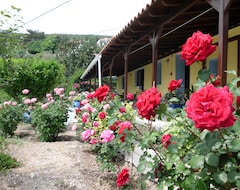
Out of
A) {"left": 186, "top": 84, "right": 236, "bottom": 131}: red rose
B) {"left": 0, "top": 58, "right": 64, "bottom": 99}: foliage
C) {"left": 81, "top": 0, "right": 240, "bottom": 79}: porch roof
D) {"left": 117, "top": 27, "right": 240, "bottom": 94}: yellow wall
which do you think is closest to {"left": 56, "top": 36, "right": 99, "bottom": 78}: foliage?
{"left": 117, "top": 27, "right": 240, "bottom": 94}: yellow wall

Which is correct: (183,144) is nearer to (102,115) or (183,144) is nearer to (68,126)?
(102,115)

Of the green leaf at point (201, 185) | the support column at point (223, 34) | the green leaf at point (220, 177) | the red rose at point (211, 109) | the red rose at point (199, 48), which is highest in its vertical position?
the support column at point (223, 34)

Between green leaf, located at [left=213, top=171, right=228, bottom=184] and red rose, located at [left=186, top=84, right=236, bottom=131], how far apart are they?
0.34m

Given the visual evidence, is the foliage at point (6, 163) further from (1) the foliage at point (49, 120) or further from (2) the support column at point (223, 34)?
(2) the support column at point (223, 34)

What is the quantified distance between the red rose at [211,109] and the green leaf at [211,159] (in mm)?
281

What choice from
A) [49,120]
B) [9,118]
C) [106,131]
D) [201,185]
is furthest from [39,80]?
[201,185]

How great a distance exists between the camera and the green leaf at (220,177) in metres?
1.42

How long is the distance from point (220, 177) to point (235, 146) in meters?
0.16

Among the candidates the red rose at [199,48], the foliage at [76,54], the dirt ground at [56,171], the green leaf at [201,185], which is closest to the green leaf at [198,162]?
the green leaf at [201,185]

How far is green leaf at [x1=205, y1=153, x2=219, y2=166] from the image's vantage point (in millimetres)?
1422

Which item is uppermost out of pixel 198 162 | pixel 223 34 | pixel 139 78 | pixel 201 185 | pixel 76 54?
pixel 76 54

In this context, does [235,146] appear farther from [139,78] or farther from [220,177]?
[139,78]

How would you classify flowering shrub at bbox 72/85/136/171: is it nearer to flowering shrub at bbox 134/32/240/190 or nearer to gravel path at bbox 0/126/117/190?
gravel path at bbox 0/126/117/190

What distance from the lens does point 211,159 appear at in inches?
56.1
